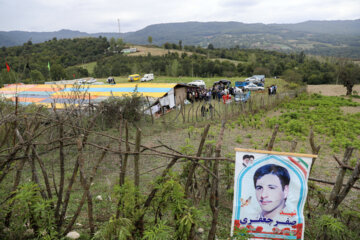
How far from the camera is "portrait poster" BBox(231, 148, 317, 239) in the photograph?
7.70 feet

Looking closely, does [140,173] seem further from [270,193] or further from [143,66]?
[143,66]

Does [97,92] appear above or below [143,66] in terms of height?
below

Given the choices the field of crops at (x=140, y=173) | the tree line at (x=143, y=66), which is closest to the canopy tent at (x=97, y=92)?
the field of crops at (x=140, y=173)

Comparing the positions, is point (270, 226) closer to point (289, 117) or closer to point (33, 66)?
point (289, 117)

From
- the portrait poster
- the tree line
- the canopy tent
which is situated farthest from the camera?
the tree line

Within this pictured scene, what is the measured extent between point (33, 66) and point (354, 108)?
35.8m

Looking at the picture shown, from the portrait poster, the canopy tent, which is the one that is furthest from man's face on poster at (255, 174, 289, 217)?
the canopy tent

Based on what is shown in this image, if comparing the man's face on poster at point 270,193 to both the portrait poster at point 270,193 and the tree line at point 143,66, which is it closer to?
the portrait poster at point 270,193

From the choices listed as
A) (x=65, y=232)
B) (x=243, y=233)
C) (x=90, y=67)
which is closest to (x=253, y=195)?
(x=243, y=233)

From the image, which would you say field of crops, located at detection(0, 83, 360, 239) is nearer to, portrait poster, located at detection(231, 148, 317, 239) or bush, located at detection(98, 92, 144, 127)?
bush, located at detection(98, 92, 144, 127)

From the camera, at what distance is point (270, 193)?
2400 millimetres

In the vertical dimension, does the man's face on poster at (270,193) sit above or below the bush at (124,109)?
above

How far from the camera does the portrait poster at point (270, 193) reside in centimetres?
235

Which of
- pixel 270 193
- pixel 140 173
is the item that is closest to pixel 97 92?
pixel 140 173
